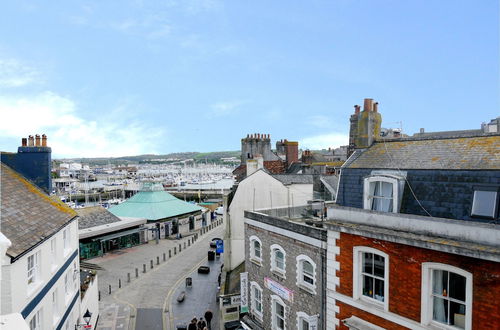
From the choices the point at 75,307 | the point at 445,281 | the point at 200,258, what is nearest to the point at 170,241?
the point at 200,258

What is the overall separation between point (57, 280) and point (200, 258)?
23562 millimetres

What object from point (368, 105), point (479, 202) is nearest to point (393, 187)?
point (479, 202)

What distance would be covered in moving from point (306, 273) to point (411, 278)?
5.36m

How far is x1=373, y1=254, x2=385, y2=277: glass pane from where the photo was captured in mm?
11355

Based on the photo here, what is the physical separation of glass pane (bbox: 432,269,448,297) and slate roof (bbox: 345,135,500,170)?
122 inches

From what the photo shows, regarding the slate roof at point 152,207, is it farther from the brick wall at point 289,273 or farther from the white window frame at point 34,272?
the white window frame at point 34,272

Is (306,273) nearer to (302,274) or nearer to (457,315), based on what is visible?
(302,274)

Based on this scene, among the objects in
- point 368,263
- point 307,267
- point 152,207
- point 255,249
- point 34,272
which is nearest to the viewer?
point 368,263

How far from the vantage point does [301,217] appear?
20.2m

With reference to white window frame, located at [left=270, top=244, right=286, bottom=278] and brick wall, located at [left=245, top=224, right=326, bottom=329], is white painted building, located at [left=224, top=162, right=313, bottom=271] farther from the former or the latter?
white window frame, located at [left=270, top=244, right=286, bottom=278]

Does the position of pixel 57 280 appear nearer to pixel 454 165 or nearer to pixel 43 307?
pixel 43 307

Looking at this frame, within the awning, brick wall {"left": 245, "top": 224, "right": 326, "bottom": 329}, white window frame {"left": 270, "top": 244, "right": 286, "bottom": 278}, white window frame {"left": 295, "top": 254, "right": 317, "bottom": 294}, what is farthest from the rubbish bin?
white window frame {"left": 295, "top": 254, "right": 317, "bottom": 294}

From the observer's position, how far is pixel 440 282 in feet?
32.5

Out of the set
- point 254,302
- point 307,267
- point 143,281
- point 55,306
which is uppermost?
point 307,267
